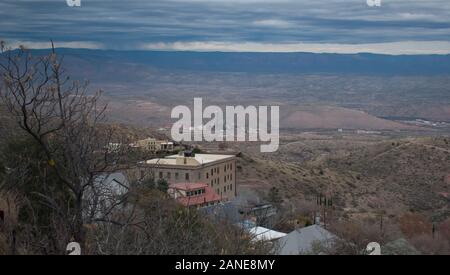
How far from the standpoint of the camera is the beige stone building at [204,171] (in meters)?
39.5

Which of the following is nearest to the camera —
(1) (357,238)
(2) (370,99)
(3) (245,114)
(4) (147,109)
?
(1) (357,238)

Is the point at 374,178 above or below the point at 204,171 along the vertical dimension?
below

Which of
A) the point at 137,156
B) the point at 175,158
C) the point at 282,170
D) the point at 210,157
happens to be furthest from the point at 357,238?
the point at 282,170

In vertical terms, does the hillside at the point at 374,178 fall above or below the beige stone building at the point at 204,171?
below

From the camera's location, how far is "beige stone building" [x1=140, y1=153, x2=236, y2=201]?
130ft

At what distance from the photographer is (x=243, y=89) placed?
185000mm

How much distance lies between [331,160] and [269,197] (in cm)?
3035

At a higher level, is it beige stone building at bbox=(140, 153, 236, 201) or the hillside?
beige stone building at bbox=(140, 153, 236, 201)

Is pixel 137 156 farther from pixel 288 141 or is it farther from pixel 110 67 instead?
pixel 110 67

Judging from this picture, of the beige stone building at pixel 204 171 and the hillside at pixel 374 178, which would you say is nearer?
the beige stone building at pixel 204 171

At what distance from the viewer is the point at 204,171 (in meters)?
40.8

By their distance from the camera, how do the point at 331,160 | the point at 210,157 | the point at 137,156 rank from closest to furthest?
the point at 137,156, the point at 210,157, the point at 331,160

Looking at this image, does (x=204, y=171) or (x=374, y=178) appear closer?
(x=204, y=171)

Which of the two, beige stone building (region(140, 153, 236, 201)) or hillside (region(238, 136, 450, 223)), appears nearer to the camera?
beige stone building (region(140, 153, 236, 201))
